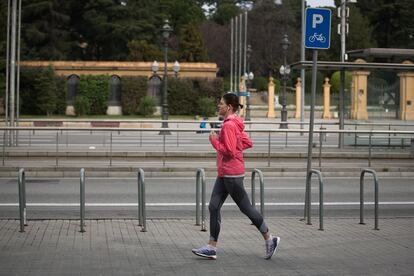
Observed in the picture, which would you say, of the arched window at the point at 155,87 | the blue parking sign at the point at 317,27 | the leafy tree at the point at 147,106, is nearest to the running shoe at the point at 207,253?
the blue parking sign at the point at 317,27

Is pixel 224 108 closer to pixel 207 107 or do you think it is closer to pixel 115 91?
pixel 207 107

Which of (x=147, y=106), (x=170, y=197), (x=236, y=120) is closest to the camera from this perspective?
(x=236, y=120)

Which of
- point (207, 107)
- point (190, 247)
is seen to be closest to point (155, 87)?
point (207, 107)

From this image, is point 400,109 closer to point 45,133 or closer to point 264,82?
point 45,133

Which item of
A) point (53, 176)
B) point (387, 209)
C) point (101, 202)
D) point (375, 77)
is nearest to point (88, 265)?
point (101, 202)

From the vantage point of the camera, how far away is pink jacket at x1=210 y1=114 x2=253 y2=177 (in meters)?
8.27

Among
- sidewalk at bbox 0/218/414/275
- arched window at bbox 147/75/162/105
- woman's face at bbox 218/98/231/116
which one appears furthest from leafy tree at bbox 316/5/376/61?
woman's face at bbox 218/98/231/116

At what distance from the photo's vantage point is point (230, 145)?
826 centimetres

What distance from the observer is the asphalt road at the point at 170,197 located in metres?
13.2

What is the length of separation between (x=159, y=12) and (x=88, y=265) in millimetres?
75429

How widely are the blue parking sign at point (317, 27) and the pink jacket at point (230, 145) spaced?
130 inches

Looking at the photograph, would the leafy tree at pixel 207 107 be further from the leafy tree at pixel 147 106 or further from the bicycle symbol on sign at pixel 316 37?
the bicycle symbol on sign at pixel 316 37

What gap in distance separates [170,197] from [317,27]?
5268 millimetres

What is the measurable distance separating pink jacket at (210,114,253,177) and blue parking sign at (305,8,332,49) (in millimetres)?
3301
